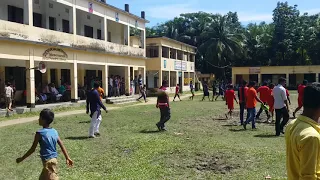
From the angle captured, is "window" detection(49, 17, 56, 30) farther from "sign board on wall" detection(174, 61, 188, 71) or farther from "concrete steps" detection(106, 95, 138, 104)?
"sign board on wall" detection(174, 61, 188, 71)

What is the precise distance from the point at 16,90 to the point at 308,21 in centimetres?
5021

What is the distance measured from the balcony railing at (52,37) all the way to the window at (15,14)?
7.31ft

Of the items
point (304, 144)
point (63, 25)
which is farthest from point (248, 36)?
point (304, 144)

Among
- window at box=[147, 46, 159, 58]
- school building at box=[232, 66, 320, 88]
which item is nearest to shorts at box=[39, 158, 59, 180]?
window at box=[147, 46, 159, 58]

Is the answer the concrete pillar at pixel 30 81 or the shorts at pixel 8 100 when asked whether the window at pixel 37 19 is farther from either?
the shorts at pixel 8 100

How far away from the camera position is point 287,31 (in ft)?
182

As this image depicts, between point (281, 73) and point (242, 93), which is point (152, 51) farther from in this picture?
point (242, 93)

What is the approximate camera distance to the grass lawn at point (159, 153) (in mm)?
6816

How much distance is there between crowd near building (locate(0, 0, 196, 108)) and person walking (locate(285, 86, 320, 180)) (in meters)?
16.2

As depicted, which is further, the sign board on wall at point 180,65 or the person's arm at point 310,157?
the sign board on wall at point 180,65

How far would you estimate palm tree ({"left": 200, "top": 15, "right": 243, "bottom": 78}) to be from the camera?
53191mm

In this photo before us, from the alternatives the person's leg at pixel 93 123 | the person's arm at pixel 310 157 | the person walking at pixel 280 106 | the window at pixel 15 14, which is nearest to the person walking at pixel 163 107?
the person's leg at pixel 93 123

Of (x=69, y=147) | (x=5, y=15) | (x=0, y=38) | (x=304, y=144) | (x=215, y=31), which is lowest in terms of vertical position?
(x=69, y=147)

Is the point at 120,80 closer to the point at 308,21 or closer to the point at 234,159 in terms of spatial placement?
the point at 234,159
